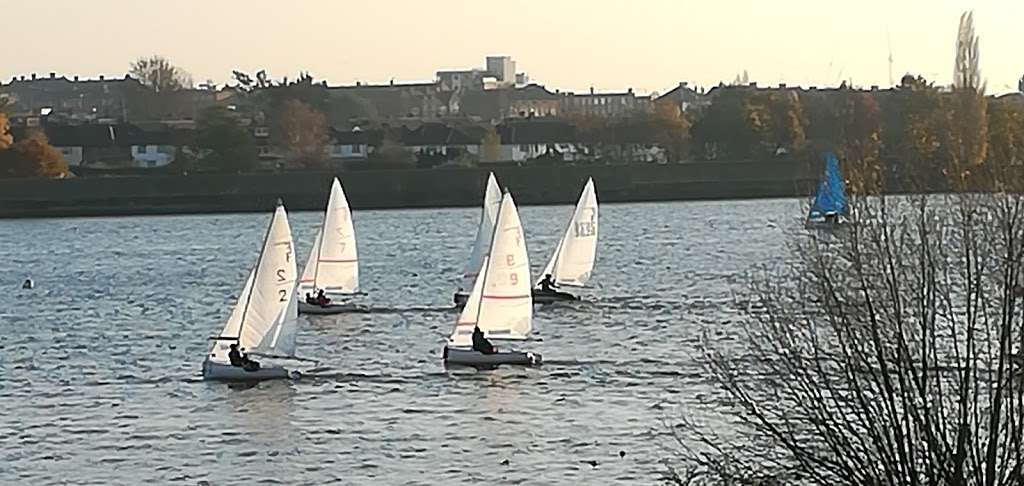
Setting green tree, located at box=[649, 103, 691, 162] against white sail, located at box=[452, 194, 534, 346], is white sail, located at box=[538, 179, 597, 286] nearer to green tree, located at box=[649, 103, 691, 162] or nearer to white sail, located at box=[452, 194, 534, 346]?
white sail, located at box=[452, 194, 534, 346]

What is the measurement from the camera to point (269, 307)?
41.1 meters

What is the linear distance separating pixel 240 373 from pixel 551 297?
17.1 metres

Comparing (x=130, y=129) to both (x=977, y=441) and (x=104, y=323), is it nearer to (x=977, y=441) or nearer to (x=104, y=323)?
(x=104, y=323)

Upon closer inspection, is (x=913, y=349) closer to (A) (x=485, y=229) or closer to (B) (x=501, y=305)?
(B) (x=501, y=305)

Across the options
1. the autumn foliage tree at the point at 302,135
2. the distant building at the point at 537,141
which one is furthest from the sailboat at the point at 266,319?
the distant building at the point at 537,141

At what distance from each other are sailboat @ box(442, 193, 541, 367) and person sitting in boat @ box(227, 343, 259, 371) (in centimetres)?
396

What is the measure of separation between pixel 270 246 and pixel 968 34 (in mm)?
42305

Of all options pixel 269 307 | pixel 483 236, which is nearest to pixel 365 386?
pixel 269 307

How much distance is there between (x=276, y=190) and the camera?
383ft

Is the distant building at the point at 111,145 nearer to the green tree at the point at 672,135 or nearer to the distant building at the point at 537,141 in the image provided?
the distant building at the point at 537,141

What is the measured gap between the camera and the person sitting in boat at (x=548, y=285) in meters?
56.0

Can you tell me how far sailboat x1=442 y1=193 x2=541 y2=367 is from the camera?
40.8 m

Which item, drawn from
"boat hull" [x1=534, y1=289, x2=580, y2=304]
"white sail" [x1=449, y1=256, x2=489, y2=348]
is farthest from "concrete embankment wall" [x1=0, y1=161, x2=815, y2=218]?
"white sail" [x1=449, y1=256, x2=489, y2=348]

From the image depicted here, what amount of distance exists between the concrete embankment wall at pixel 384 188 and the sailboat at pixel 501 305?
235 feet
